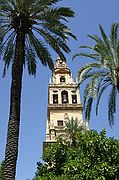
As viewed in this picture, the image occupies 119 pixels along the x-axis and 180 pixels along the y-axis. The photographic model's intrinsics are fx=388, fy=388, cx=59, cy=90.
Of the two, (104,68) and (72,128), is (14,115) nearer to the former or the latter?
(104,68)

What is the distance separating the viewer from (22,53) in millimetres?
17047

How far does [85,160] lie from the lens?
1714 cm

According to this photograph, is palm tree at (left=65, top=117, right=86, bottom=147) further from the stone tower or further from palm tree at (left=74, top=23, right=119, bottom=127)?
palm tree at (left=74, top=23, right=119, bottom=127)

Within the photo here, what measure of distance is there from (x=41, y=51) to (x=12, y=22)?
7.63 ft

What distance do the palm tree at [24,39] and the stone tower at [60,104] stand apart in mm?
40556

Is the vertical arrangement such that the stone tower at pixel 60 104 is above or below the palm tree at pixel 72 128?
above

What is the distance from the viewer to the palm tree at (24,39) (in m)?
15.2

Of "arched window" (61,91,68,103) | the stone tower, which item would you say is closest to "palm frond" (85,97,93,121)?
the stone tower

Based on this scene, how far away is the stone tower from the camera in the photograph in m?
61.6

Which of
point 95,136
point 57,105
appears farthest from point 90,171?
point 57,105

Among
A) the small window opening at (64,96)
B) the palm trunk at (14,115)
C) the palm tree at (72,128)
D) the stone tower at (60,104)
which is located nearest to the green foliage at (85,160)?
the palm trunk at (14,115)

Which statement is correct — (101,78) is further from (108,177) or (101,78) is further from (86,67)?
(108,177)

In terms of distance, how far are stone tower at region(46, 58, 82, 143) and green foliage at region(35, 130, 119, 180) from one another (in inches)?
1588

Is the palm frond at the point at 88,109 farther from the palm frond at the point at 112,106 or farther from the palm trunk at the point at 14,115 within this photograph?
the palm trunk at the point at 14,115
